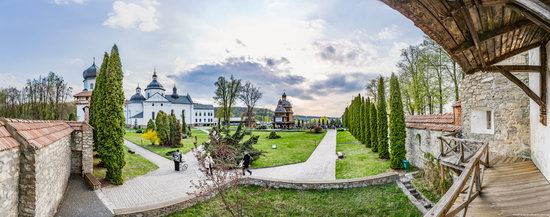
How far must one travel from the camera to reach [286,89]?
166ft

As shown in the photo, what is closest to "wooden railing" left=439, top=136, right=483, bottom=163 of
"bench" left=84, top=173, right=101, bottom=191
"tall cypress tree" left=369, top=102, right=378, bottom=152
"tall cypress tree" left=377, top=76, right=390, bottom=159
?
"tall cypress tree" left=377, top=76, right=390, bottom=159

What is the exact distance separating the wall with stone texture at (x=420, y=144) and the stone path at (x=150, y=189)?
9.67 metres

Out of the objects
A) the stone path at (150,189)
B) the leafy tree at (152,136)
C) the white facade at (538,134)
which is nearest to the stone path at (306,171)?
the stone path at (150,189)

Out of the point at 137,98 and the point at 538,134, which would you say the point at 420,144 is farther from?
the point at 137,98

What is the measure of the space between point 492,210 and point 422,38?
19.3 meters

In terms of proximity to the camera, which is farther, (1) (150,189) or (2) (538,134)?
(1) (150,189)

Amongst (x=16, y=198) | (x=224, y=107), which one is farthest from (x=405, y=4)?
(x=224, y=107)

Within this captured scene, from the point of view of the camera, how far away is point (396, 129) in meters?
14.0

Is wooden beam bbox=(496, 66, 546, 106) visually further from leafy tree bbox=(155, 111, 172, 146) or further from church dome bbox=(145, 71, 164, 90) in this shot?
church dome bbox=(145, 71, 164, 90)

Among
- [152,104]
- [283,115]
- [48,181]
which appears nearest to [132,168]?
[48,181]

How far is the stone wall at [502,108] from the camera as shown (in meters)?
7.90

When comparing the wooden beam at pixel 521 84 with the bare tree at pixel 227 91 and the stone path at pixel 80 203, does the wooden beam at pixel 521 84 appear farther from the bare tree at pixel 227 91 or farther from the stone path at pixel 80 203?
the bare tree at pixel 227 91

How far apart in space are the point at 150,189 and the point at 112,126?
312cm

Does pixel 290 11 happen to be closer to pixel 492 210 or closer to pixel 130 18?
pixel 492 210
